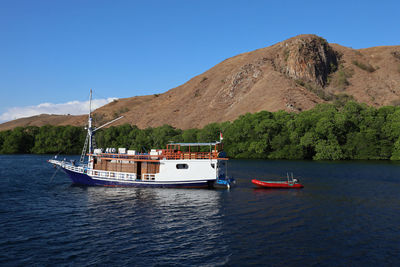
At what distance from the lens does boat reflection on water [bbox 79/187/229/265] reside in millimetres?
26359

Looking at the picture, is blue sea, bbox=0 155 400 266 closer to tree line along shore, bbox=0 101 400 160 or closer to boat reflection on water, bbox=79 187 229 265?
boat reflection on water, bbox=79 187 229 265

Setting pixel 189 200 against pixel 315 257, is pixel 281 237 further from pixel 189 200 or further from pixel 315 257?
pixel 189 200

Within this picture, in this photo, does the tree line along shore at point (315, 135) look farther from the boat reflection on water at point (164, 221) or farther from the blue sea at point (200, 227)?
the blue sea at point (200, 227)

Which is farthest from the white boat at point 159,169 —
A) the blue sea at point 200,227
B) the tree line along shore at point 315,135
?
the tree line along shore at point 315,135

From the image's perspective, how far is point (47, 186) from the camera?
58.9 meters

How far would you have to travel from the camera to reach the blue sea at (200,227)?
25031 mm

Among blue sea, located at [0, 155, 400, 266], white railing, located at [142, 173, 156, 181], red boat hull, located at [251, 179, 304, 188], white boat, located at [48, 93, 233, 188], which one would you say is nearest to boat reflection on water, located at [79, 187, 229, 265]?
blue sea, located at [0, 155, 400, 266]

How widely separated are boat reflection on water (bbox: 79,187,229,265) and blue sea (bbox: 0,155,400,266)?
3.7 inches

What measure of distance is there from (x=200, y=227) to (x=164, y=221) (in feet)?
14.6

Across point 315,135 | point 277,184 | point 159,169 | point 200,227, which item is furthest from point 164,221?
point 315,135

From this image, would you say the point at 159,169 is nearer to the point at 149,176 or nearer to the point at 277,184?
the point at 149,176

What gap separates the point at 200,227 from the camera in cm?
3300

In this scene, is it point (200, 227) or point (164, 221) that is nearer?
point (200, 227)

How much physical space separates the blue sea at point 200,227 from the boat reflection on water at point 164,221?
0.31ft
